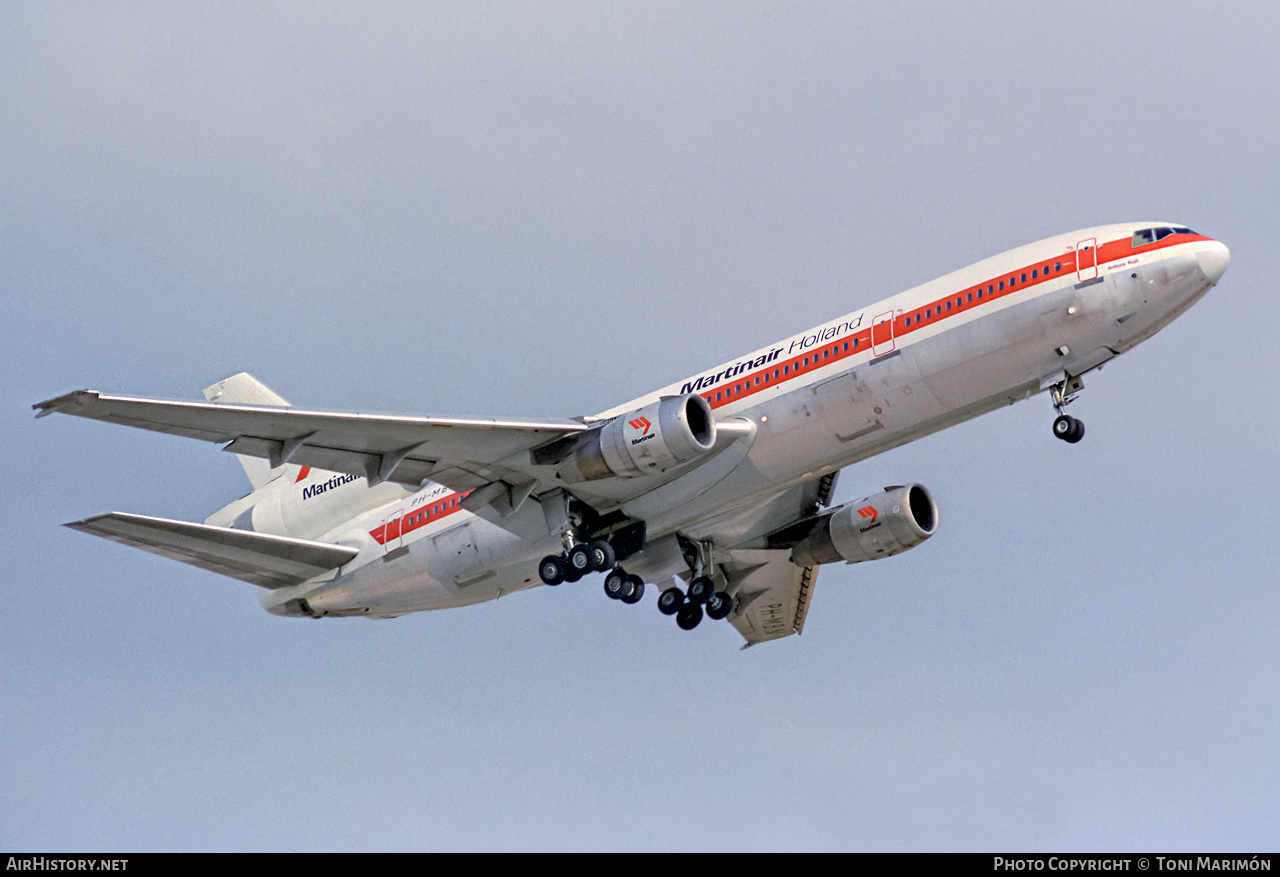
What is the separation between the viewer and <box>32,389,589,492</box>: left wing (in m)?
32.8

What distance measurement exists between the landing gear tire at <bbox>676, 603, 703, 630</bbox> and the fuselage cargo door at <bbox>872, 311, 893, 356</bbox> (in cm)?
1047

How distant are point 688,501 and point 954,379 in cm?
695

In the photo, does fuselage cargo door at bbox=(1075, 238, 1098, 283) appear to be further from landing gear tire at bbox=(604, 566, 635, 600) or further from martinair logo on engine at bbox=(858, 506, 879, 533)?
landing gear tire at bbox=(604, 566, 635, 600)

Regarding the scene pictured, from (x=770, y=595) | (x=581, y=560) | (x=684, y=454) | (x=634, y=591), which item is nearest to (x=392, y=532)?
(x=581, y=560)

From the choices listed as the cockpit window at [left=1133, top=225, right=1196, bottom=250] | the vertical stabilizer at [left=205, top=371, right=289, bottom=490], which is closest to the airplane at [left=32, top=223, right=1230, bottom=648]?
the cockpit window at [left=1133, top=225, right=1196, bottom=250]

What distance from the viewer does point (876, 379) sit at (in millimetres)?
34844

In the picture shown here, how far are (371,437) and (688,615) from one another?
11146 mm

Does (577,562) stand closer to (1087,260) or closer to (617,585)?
(617,585)

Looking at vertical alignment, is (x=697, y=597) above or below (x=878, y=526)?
below

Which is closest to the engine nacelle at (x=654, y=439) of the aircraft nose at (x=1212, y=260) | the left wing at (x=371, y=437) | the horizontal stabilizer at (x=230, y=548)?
the left wing at (x=371, y=437)

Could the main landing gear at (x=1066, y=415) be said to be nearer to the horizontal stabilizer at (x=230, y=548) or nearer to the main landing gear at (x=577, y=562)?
the main landing gear at (x=577, y=562)

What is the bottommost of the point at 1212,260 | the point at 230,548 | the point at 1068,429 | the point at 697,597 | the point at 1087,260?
the point at 230,548

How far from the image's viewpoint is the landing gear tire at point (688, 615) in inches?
1674
